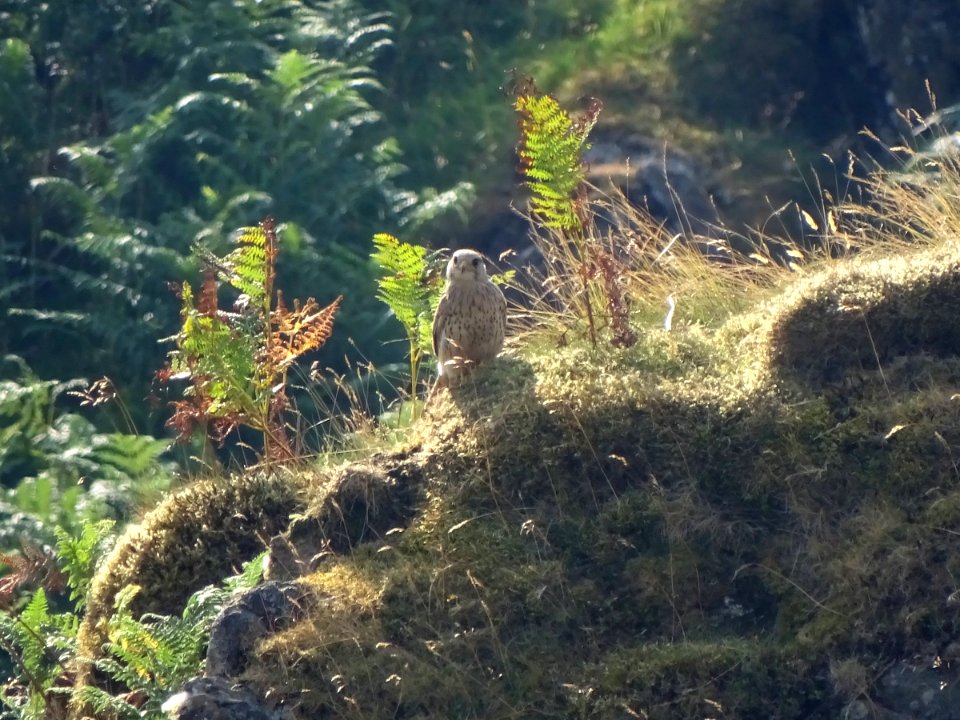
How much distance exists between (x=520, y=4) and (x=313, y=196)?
422cm

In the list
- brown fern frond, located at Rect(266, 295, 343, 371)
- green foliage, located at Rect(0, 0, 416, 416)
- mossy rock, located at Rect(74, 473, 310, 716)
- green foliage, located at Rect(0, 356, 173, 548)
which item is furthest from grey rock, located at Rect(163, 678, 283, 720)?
green foliage, located at Rect(0, 0, 416, 416)

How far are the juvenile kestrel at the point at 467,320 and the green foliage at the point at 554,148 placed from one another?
0.50m

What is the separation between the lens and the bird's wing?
6562 mm

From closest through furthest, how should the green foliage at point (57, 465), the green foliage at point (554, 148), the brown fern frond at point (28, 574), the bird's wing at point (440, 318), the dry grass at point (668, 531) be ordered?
the dry grass at point (668, 531) < the green foliage at point (554, 148) < the brown fern frond at point (28, 574) < the bird's wing at point (440, 318) < the green foliage at point (57, 465)

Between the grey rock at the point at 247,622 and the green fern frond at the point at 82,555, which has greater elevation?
the grey rock at the point at 247,622

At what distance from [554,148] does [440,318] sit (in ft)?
A: 3.44

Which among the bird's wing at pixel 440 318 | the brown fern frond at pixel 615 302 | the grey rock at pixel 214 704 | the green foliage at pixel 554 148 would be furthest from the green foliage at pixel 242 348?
the grey rock at pixel 214 704

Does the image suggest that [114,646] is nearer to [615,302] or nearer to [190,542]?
[190,542]

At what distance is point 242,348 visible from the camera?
608 centimetres

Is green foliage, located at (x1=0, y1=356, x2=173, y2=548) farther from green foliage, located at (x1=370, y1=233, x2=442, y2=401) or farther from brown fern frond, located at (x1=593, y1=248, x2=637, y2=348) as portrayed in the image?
brown fern frond, located at (x1=593, y1=248, x2=637, y2=348)

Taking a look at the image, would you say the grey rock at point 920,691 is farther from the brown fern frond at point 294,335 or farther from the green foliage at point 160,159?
the green foliage at point 160,159

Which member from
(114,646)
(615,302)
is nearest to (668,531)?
(615,302)

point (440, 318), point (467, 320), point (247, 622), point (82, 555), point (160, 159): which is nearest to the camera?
point (247, 622)

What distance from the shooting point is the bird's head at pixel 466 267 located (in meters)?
6.62
